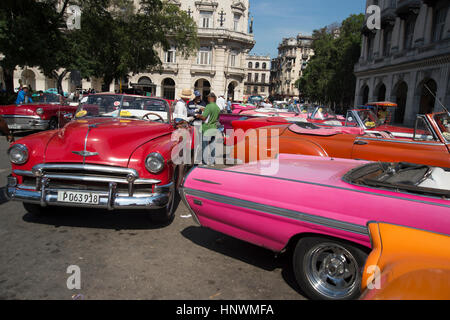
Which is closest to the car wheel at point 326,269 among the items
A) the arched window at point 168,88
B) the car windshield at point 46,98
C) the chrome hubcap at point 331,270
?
the chrome hubcap at point 331,270

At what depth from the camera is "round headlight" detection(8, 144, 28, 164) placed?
3938 millimetres

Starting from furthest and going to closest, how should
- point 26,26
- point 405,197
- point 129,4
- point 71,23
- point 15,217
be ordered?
point 129,4
point 71,23
point 26,26
point 15,217
point 405,197

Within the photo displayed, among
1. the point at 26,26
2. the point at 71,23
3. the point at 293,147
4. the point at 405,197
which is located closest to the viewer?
the point at 405,197

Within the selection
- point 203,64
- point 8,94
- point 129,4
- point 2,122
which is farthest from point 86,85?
point 2,122

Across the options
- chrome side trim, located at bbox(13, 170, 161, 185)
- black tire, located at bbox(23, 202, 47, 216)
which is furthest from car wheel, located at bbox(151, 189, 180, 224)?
black tire, located at bbox(23, 202, 47, 216)

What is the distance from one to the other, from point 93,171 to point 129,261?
111 cm

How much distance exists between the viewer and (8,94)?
54.7 feet

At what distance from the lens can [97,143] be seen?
3953mm

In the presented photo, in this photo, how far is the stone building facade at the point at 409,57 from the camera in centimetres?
2143

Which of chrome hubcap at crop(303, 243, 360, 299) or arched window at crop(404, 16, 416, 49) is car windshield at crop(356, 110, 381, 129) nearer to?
chrome hubcap at crop(303, 243, 360, 299)

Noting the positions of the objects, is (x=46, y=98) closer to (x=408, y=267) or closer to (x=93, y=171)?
(x=93, y=171)

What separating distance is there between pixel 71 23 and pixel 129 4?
183 inches

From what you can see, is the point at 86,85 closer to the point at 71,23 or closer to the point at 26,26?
the point at 71,23

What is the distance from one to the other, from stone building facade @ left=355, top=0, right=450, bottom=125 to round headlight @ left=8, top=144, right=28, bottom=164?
18599 mm
